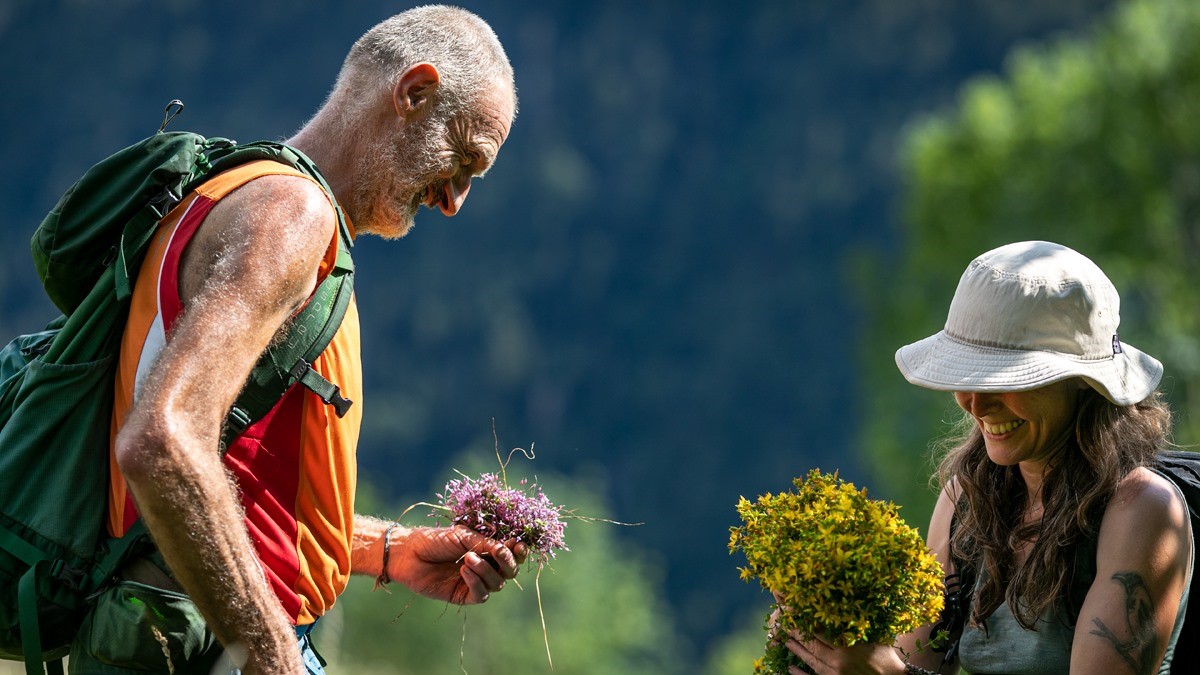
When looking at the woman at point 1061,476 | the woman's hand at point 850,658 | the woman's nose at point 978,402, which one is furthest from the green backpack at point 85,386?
the woman's nose at point 978,402

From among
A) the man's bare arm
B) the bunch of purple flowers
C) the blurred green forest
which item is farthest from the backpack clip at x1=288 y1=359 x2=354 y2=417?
the blurred green forest

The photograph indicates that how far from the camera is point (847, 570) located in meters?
3.25

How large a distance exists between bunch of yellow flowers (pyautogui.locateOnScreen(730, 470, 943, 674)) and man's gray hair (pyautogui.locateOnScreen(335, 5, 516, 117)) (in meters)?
1.39

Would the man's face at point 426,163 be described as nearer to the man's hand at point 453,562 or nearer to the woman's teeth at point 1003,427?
the man's hand at point 453,562

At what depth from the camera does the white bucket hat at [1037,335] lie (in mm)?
3389

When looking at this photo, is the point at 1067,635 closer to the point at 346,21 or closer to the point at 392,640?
the point at 392,640

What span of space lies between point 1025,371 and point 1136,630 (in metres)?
0.69

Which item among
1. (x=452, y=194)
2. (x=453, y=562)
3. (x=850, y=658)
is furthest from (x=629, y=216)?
(x=850, y=658)

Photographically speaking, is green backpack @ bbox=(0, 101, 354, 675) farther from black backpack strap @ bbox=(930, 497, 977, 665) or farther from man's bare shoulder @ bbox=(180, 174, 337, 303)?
black backpack strap @ bbox=(930, 497, 977, 665)

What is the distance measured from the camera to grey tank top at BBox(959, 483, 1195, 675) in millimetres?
3422

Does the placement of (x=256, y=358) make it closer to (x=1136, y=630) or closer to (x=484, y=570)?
(x=484, y=570)

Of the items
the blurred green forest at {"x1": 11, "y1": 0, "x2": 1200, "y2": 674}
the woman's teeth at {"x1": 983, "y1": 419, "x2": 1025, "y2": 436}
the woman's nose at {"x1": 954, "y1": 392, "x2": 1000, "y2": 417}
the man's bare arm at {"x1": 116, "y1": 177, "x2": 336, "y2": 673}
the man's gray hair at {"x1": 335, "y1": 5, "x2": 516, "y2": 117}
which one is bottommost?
the man's bare arm at {"x1": 116, "y1": 177, "x2": 336, "y2": 673}

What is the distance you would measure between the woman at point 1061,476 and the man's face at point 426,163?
1.34m

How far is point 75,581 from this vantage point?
113 inches
